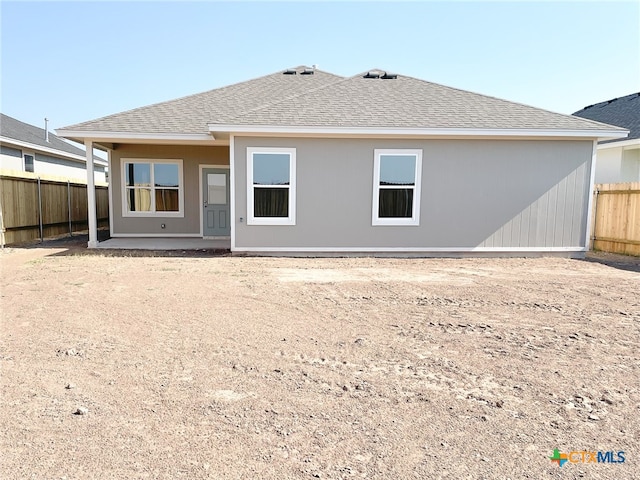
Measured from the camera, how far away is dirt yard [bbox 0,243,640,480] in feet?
7.59

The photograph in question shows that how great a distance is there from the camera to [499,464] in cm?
229

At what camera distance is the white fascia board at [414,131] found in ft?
29.8

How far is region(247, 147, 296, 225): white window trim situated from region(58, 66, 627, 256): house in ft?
0.07

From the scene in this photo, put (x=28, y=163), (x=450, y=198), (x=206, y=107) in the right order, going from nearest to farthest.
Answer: (x=450, y=198) < (x=206, y=107) < (x=28, y=163)

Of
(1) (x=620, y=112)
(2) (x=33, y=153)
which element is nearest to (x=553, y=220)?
(1) (x=620, y=112)

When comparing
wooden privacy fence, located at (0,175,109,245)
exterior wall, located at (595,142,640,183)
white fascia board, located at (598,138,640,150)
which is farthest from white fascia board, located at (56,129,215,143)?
exterior wall, located at (595,142,640,183)

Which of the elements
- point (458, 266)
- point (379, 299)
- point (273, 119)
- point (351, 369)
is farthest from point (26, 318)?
point (458, 266)

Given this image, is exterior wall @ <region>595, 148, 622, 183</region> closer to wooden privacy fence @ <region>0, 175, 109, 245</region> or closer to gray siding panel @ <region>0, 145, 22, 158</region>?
wooden privacy fence @ <region>0, 175, 109, 245</region>

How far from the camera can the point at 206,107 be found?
12320mm

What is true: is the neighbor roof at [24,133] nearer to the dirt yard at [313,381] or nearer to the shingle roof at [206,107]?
the shingle roof at [206,107]

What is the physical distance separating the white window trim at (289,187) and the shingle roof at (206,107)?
3.30 feet

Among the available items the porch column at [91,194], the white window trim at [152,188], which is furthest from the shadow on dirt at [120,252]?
the white window trim at [152,188]

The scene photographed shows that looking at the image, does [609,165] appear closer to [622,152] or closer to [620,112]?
[622,152]

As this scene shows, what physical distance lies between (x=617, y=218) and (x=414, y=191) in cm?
590
